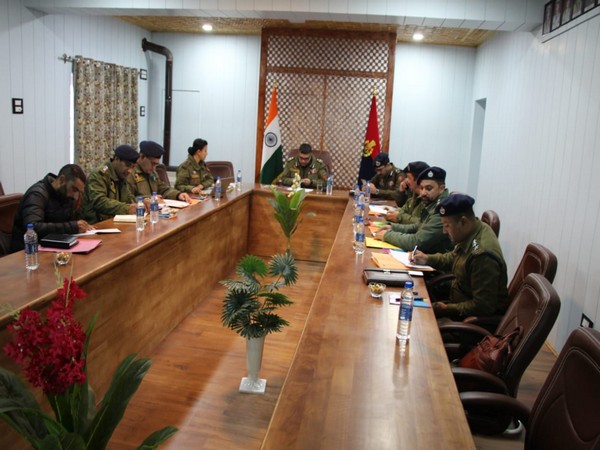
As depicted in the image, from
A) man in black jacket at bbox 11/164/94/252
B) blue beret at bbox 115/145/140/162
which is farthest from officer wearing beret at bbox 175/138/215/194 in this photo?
man in black jacket at bbox 11/164/94/252

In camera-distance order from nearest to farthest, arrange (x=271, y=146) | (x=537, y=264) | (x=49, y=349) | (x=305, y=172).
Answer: (x=49, y=349) → (x=537, y=264) → (x=305, y=172) → (x=271, y=146)

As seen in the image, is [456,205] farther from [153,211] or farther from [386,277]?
[153,211]

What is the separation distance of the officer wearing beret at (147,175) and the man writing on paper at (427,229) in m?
1.85

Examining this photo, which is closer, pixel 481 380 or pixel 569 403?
pixel 569 403

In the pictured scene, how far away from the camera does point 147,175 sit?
4492 mm

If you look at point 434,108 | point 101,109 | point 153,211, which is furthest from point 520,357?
point 434,108

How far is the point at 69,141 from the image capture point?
5996mm

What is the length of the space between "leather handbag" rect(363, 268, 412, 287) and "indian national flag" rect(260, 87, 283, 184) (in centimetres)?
432

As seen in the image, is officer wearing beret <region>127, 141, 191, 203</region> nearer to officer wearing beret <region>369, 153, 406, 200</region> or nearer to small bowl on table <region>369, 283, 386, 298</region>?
officer wearing beret <region>369, 153, 406, 200</region>

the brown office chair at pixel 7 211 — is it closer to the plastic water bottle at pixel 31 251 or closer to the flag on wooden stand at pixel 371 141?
the plastic water bottle at pixel 31 251

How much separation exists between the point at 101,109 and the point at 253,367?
465 cm

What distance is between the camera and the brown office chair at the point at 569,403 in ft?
4.18

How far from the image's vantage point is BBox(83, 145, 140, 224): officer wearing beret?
371cm

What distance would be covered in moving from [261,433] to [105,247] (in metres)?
1.21
